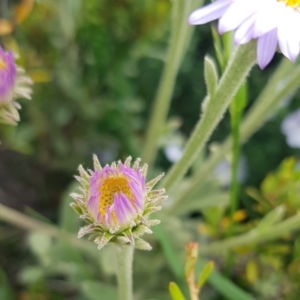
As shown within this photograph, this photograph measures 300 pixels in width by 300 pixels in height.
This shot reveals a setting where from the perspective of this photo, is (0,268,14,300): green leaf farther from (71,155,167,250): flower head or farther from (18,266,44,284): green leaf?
(71,155,167,250): flower head

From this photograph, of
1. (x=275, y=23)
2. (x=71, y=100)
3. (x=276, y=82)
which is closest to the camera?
(x=275, y=23)

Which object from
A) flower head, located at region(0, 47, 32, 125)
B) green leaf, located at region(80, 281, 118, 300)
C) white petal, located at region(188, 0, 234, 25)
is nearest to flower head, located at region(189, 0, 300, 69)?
white petal, located at region(188, 0, 234, 25)

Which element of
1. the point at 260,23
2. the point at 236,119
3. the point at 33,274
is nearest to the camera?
the point at 260,23

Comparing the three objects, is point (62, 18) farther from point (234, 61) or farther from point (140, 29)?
point (234, 61)

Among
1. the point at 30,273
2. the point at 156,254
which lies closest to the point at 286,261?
the point at 156,254

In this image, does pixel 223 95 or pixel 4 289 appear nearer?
pixel 223 95

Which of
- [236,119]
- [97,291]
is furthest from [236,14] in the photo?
[97,291]

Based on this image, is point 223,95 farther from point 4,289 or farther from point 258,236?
point 4,289

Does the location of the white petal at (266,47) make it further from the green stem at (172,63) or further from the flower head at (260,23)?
the green stem at (172,63)
